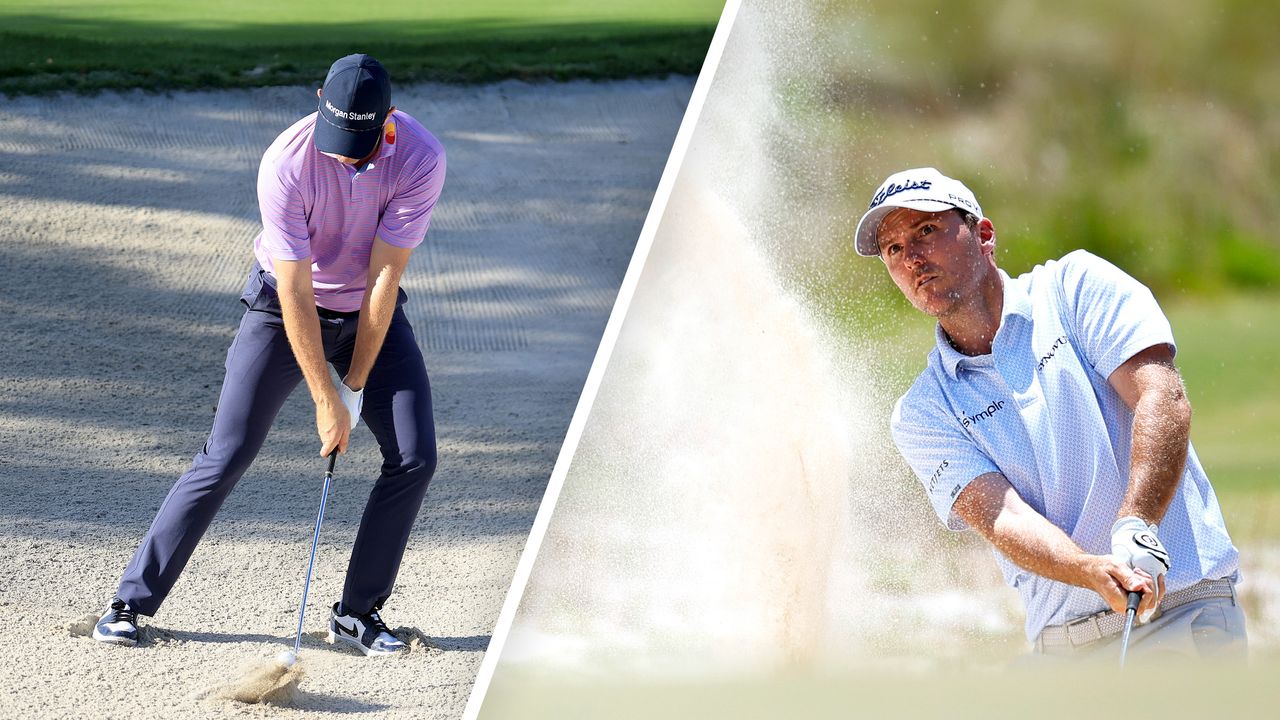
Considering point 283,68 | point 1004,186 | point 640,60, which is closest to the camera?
point 1004,186

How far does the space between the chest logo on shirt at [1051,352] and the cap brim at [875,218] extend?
0.31 metres

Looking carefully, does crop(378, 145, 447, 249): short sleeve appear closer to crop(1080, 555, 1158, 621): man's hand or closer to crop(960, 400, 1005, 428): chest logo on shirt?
crop(960, 400, 1005, 428): chest logo on shirt

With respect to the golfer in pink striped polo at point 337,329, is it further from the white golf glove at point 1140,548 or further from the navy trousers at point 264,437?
the white golf glove at point 1140,548

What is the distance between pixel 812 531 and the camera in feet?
8.85

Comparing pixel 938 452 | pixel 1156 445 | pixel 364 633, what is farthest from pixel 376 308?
pixel 1156 445

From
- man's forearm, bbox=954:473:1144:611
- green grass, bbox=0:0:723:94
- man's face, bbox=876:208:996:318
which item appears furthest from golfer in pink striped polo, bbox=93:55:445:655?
green grass, bbox=0:0:723:94

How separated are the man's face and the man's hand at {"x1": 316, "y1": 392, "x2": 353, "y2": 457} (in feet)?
4.37

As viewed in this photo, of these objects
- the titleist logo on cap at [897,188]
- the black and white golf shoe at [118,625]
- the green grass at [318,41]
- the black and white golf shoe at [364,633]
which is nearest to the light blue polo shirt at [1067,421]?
the titleist logo on cap at [897,188]

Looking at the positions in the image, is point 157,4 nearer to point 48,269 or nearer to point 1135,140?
point 48,269

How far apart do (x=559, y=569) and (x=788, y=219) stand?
0.83 metres

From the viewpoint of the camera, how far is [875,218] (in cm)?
257

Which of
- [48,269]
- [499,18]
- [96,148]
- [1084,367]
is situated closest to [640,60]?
[499,18]

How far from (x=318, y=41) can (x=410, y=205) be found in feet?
23.0

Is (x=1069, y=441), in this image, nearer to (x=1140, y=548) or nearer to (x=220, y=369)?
(x=1140, y=548)
